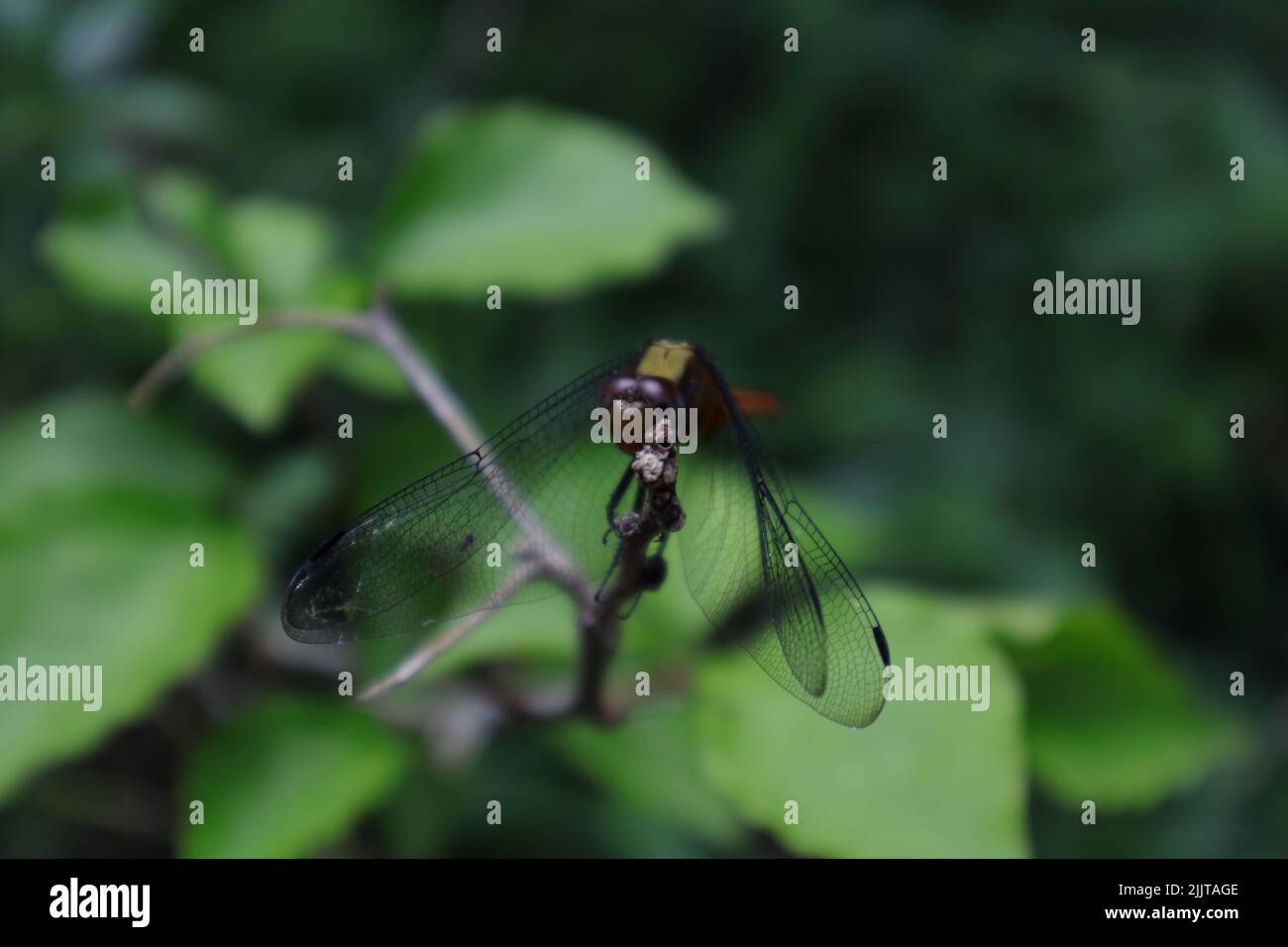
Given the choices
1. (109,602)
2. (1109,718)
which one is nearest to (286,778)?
(109,602)

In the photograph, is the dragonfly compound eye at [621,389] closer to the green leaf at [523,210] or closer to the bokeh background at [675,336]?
the bokeh background at [675,336]

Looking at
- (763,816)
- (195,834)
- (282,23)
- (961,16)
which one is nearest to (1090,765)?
(763,816)

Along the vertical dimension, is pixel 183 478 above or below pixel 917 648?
above

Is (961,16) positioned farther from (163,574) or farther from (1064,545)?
(163,574)

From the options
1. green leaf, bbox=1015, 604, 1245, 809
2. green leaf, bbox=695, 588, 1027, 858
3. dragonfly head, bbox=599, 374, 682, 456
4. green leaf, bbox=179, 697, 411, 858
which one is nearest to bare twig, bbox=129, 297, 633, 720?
dragonfly head, bbox=599, 374, 682, 456

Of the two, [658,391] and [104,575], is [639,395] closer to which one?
[658,391]
